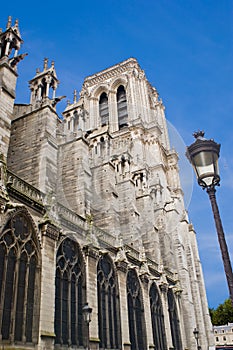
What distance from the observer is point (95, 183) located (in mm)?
27000

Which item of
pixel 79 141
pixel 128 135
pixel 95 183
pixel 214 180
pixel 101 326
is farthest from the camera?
pixel 128 135

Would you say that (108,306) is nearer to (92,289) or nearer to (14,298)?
(92,289)

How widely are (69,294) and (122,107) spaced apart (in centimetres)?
3841

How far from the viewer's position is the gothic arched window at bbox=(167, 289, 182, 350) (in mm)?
27609

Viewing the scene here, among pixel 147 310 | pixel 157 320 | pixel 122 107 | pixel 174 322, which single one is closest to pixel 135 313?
pixel 147 310

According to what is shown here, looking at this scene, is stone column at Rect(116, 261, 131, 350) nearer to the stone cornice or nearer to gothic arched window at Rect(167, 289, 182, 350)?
gothic arched window at Rect(167, 289, 182, 350)

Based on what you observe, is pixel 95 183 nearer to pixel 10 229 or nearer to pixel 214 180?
pixel 10 229

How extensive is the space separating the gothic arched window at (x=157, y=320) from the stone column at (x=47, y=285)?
11994mm

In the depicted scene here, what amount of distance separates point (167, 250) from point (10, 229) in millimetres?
21912

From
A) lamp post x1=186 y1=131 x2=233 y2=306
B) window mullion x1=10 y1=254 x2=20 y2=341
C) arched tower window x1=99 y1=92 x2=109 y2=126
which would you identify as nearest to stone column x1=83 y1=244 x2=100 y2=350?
window mullion x1=10 y1=254 x2=20 y2=341

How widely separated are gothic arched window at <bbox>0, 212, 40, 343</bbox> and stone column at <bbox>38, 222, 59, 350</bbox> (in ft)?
0.86

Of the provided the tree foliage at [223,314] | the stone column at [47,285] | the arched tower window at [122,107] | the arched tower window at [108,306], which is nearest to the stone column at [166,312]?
the arched tower window at [108,306]

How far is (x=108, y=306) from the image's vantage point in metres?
19.5

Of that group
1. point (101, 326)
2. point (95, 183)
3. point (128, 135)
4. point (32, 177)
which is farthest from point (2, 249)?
point (128, 135)
